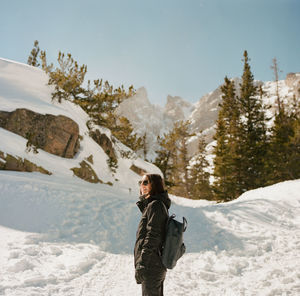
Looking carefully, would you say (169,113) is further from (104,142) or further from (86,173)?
(86,173)

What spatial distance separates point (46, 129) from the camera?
45.5 ft

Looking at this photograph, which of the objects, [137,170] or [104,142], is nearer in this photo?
[104,142]

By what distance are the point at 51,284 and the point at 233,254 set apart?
4031mm

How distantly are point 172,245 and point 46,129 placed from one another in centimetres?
1379

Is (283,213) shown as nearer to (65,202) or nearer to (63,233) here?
(63,233)

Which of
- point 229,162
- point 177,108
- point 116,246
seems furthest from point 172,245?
point 177,108

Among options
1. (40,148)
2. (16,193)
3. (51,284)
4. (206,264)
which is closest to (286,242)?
(206,264)

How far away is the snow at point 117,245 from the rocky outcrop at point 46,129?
2434 millimetres

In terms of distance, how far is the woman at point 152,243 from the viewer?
2133 millimetres

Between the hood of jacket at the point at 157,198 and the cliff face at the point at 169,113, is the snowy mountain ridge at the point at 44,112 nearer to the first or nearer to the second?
the hood of jacket at the point at 157,198

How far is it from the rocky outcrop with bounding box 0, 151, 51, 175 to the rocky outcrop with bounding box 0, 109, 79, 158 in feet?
5.09

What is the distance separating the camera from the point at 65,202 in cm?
788

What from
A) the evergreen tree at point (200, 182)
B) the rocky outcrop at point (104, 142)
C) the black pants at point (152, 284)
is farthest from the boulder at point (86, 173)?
the evergreen tree at point (200, 182)

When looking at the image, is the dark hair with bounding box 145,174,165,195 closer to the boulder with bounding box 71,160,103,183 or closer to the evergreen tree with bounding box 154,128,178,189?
the boulder with bounding box 71,160,103,183
